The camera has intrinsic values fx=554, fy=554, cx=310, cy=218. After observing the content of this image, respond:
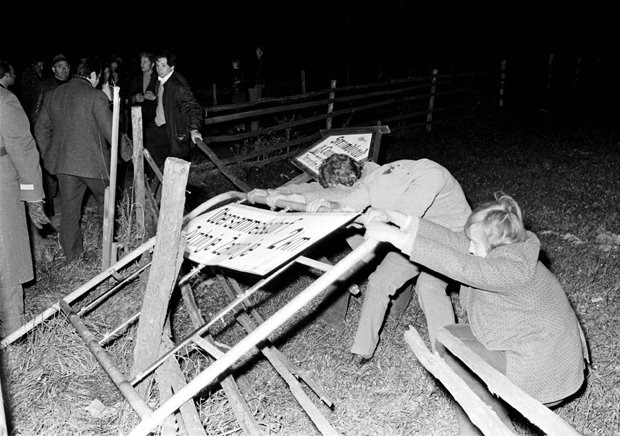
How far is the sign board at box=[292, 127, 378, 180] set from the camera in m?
5.33

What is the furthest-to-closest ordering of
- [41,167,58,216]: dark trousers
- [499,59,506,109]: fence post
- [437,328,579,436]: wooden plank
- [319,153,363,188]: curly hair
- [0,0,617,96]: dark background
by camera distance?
[0,0,617,96]: dark background, [499,59,506,109]: fence post, [41,167,58,216]: dark trousers, [319,153,363,188]: curly hair, [437,328,579,436]: wooden plank

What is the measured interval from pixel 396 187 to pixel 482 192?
15.7ft

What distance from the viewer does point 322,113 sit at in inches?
487

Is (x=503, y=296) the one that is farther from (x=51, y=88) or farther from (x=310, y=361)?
(x=51, y=88)

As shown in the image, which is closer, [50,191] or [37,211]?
[37,211]

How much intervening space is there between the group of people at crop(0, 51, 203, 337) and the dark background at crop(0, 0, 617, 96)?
636 centimetres

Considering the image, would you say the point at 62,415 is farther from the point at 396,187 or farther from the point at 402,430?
the point at 396,187

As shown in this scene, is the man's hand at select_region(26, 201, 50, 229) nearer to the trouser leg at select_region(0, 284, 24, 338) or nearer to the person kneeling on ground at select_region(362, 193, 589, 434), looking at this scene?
the trouser leg at select_region(0, 284, 24, 338)

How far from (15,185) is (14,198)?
9 cm

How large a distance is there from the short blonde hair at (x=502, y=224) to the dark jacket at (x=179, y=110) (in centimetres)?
429

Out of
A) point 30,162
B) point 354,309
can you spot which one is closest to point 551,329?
point 354,309

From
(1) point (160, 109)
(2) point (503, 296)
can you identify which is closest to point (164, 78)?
(1) point (160, 109)

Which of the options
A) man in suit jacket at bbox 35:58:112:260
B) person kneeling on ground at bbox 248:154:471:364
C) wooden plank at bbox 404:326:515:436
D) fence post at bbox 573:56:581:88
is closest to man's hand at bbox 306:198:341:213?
person kneeling on ground at bbox 248:154:471:364

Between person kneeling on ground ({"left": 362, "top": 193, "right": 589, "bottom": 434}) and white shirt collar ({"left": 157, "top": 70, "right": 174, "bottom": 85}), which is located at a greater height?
white shirt collar ({"left": 157, "top": 70, "right": 174, "bottom": 85})
